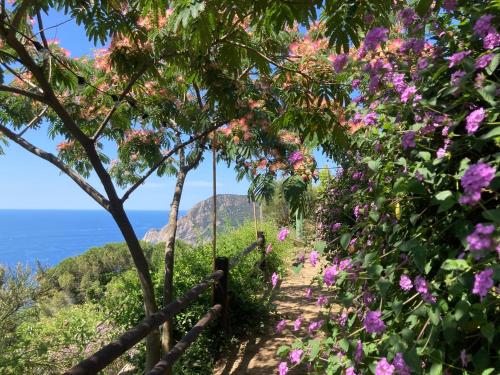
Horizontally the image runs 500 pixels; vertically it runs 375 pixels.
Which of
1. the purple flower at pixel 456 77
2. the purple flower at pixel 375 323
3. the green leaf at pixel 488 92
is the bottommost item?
the purple flower at pixel 375 323

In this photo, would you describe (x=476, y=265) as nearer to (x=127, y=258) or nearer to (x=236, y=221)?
(x=236, y=221)

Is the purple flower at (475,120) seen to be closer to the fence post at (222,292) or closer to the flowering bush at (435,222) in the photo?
the flowering bush at (435,222)

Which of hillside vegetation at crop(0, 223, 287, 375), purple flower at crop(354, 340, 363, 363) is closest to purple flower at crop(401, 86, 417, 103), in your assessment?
purple flower at crop(354, 340, 363, 363)

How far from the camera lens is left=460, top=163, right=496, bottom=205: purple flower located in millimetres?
890

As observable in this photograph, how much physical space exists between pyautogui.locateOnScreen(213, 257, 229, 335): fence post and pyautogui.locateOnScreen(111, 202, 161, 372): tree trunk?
972 millimetres

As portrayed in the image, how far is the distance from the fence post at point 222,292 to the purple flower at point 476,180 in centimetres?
348

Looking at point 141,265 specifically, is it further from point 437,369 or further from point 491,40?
point 491,40

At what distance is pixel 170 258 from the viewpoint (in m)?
4.01

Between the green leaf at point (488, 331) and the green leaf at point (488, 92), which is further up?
the green leaf at point (488, 92)

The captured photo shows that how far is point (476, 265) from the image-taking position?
0.95m

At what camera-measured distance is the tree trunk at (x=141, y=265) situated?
10.4 ft

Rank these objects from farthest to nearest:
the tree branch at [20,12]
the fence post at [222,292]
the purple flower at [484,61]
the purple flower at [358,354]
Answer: the fence post at [222,292], the tree branch at [20,12], the purple flower at [358,354], the purple flower at [484,61]

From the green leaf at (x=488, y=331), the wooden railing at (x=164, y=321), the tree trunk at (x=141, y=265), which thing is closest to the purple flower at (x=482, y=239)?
the green leaf at (x=488, y=331)

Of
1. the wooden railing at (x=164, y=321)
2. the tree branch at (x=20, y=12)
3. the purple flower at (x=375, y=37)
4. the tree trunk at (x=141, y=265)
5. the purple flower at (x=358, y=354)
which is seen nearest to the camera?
the purple flower at (x=358, y=354)
